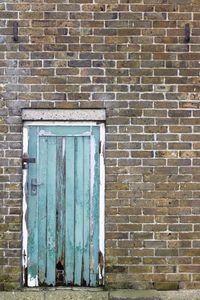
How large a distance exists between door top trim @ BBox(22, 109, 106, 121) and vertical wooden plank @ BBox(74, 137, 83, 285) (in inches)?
10.1

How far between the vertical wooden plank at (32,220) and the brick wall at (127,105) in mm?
123

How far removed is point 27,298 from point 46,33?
9.85 feet

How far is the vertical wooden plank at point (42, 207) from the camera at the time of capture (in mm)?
6141

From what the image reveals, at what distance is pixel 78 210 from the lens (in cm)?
617

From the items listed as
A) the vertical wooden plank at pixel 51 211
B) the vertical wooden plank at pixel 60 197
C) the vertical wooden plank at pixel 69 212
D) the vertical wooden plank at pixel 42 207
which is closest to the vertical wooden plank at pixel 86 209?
the vertical wooden plank at pixel 69 212

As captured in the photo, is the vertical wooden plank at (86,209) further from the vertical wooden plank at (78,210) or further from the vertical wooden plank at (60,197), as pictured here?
the vertical wooden plank at (60,197)

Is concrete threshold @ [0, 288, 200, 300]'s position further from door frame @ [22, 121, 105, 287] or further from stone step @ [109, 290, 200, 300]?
door frame @ [22, 121, 105, 287]

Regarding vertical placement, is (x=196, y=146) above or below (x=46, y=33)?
below

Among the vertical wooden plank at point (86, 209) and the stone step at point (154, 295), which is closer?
the stone step at point (154, 295)

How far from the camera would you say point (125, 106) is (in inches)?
240

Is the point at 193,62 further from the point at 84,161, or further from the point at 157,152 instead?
the point at 84,161

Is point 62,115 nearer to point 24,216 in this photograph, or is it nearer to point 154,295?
point 24,216

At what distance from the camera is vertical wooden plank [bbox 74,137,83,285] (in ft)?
20.2

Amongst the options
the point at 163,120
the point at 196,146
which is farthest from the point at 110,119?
the point at 196,146
